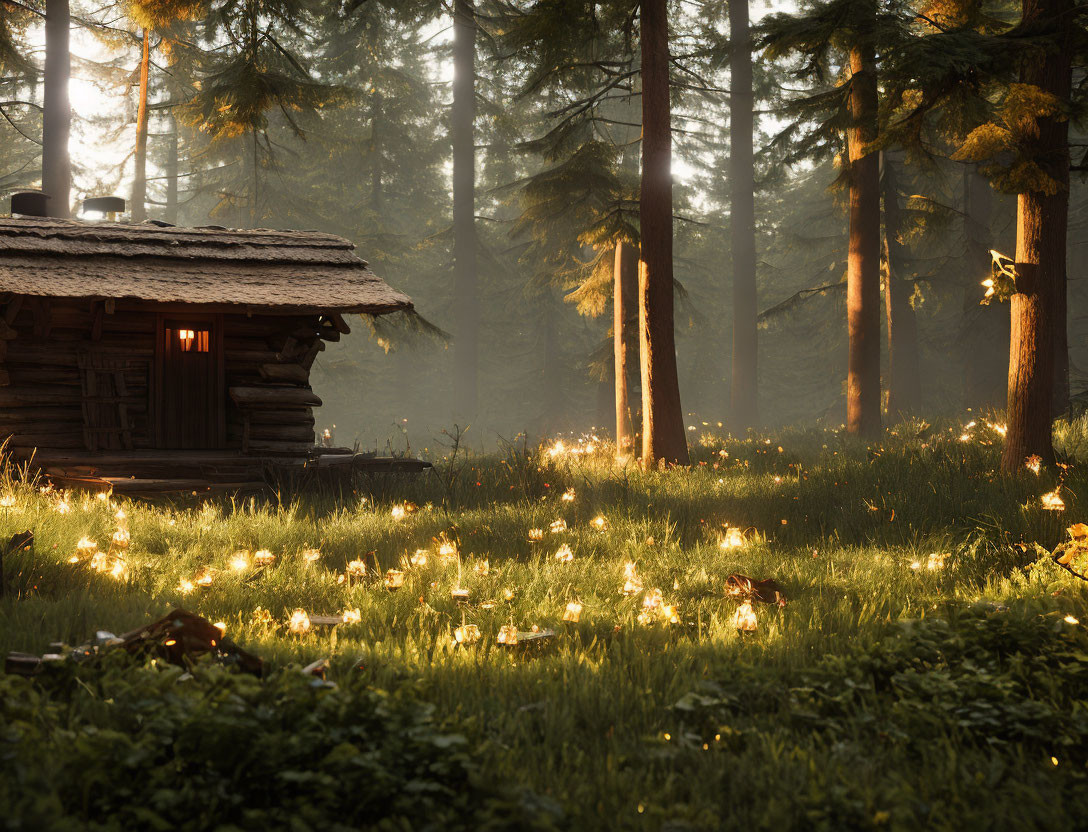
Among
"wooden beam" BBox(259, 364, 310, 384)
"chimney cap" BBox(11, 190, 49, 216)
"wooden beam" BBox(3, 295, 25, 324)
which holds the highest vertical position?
"chimney cap" BBox(11, 190, 49, 216)

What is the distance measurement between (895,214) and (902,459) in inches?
384

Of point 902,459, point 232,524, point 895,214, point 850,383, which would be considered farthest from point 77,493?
point 895,214

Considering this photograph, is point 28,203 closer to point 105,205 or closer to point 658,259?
point 105,205

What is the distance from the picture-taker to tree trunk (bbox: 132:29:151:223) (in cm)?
2028

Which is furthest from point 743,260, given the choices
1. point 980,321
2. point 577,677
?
point 577,677

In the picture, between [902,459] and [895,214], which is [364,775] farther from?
[895,214]

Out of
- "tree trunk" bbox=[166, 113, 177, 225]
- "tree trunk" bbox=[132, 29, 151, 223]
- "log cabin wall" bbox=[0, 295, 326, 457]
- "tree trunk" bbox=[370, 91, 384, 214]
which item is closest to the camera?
"log cabin wall" bbox=[0, 295, 326, 457]

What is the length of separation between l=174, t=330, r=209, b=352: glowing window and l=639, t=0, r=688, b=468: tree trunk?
6.97 meters

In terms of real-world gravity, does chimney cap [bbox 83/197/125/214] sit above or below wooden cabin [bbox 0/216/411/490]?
above

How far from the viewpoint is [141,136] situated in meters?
21.5

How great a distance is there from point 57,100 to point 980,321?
24.6 metres

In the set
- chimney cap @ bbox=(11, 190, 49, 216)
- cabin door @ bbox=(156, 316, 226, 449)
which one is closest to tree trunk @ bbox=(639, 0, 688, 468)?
cabin door @ bbox=(156, 316, 226, 449)

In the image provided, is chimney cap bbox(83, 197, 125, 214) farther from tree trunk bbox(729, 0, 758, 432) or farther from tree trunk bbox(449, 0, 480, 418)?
tree trunk bbox(729, 0, 758, 432)

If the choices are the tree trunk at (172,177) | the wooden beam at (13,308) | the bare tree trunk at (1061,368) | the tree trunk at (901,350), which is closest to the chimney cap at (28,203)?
the wooden beam at (13,308)
